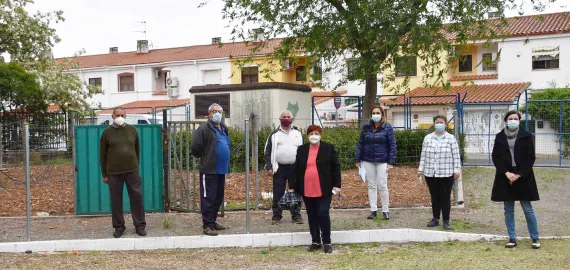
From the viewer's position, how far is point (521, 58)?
3306cm

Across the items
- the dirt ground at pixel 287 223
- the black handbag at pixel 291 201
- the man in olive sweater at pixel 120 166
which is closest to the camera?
the black handbag at pixel 291 201

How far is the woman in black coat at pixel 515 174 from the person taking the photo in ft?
26.4

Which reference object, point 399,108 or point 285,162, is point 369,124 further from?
point 399,108

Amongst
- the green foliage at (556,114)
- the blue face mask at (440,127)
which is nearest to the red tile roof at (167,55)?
the green foliage at (556,114)

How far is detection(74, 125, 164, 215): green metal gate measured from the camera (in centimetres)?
1060

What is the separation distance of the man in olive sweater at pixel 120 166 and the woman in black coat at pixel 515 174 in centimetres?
473

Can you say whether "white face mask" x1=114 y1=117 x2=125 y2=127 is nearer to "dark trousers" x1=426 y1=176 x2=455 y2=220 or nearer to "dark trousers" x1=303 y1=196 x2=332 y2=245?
"dark trousers" x1=303 y1=196 x2=332 y2=245

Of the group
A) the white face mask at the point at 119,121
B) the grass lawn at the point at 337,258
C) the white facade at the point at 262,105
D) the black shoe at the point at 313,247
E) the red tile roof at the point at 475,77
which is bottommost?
the grass lawn at the point at 337,258

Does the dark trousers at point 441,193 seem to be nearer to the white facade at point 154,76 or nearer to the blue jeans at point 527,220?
the blue jeans at point 527,220

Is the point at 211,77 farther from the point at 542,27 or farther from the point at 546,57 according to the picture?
the point at 546,57

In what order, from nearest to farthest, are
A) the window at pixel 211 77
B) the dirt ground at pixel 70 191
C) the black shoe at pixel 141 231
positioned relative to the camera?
the black shoe at pixel 141 231, the dirt ground at pixel 70 191, the window at pixel 211 77

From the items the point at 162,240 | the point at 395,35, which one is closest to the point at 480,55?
the point at 395,35

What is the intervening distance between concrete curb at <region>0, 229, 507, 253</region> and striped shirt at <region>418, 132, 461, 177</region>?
893 millimetres

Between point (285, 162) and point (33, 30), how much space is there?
1558cm
